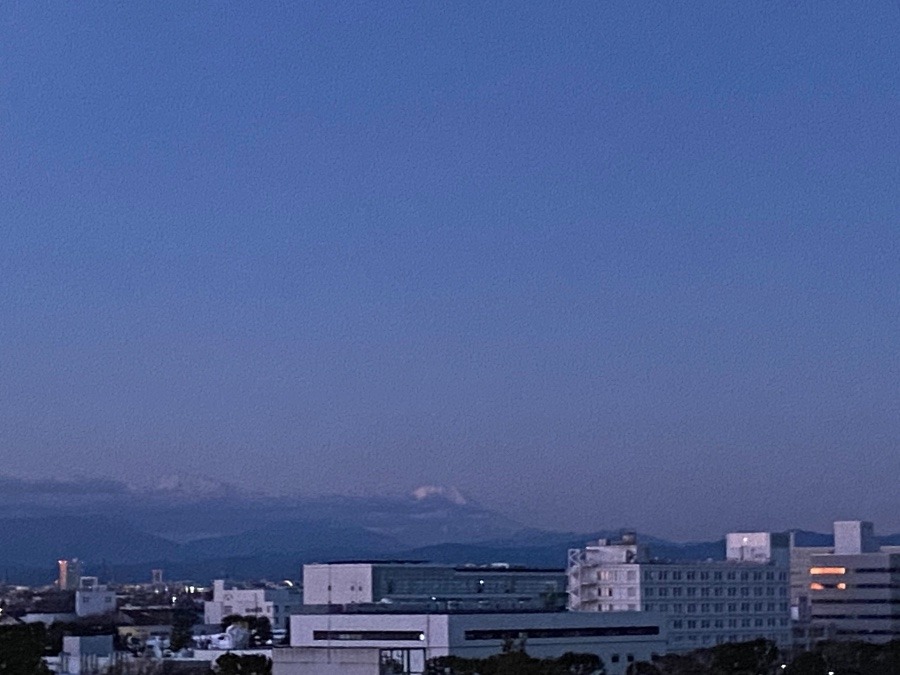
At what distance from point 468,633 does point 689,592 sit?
73.7 ft

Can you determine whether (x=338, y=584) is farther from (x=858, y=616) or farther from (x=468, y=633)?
(x=468, y=633)

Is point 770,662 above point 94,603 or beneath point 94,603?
beneath

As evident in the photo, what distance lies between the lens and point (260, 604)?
125125 mm

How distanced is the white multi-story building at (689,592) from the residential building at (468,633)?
774 centimetres

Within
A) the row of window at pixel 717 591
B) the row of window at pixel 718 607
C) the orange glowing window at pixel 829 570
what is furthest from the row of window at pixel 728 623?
the orange glowing window at pixel 829 570

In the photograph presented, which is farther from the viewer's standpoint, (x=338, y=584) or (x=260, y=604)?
(x=260, y=604)

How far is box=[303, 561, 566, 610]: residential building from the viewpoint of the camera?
104 metres

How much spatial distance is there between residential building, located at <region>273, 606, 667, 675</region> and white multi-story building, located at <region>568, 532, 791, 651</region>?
7742mm

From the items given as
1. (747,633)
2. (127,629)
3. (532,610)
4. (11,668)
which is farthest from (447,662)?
(127,629)

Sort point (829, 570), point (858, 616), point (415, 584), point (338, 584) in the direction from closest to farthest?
point (338, 584)
point (415, 584)
point (858, 616)
point (829, 570)

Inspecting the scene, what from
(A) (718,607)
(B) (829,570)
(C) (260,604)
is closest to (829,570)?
(B) (829,570)

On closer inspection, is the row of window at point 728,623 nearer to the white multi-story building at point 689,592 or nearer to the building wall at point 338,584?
the white multi-story building at point 689,592

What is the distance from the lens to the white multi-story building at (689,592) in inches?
3629

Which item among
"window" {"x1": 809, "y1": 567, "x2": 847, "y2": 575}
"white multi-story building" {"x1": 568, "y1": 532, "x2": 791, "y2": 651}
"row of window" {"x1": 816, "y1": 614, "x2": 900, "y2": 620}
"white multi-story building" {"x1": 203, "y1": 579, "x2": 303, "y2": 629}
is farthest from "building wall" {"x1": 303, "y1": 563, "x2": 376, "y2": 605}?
"window" {"x1": 809, "y1": 567, "x2": 847, "y2": 575}
